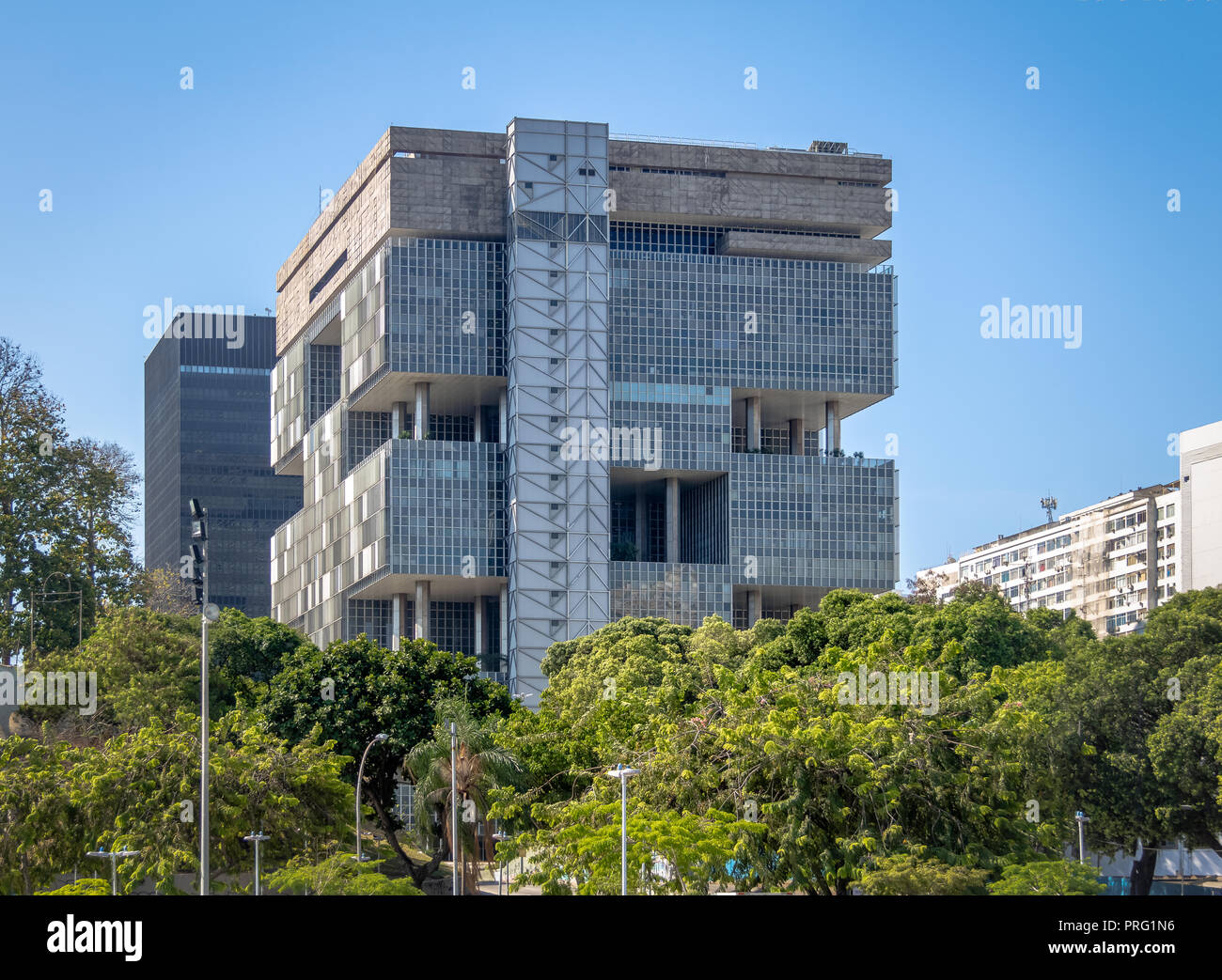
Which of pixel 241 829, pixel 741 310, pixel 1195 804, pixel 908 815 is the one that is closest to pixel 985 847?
pixel 908 815

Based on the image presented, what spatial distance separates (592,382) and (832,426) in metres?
22.6

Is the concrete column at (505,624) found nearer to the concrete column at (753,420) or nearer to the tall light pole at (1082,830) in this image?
the concrete column at (753,420)

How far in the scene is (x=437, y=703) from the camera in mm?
71562

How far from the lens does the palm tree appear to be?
6175 cm

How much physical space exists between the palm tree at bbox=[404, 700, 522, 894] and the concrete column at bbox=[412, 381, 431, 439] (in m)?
60.7

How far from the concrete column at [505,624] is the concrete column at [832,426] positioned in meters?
29.7

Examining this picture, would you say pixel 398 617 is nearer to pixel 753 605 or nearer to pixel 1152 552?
pixel 753 605

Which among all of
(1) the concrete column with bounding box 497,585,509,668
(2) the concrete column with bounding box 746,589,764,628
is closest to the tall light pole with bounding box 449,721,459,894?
(1) the concrete column with bounding box 497,585,509,668

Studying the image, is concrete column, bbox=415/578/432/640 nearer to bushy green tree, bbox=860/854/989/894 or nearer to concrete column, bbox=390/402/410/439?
concrete column, bbox=390/402/410/439

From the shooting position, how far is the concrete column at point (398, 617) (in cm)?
12628

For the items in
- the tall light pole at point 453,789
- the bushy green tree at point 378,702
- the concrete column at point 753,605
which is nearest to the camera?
the tall light pole at point 453,789

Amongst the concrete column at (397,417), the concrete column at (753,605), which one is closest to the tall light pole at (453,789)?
the concrete column at (753,605)

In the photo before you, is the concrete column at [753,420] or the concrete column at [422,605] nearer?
the concrete column at [422,605]

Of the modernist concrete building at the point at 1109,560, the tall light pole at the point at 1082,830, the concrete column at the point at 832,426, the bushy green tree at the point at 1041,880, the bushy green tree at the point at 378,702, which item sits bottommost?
the tall light pole at the point at 1082,830
